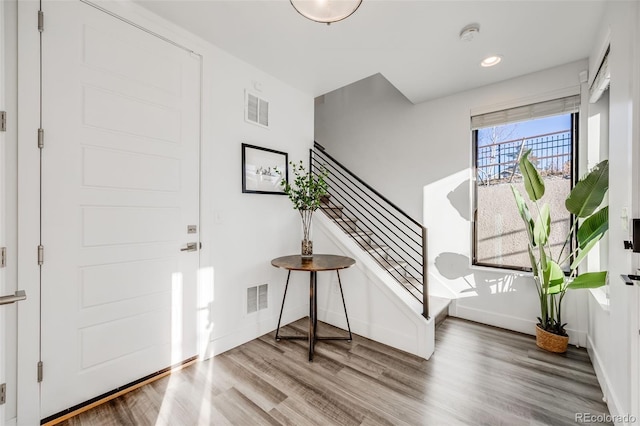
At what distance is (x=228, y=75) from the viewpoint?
249cm

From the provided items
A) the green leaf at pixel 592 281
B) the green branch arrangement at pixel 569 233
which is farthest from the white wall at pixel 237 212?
the green leaf at pixel 592 281

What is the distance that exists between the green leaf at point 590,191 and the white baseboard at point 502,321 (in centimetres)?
130

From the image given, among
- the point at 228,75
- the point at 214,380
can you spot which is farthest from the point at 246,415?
the point at 228,75

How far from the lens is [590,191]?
6.61 feet

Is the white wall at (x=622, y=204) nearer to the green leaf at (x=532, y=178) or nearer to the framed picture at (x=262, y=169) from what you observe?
the green leaf at (x=532, y=178)

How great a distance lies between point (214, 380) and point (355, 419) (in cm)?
109

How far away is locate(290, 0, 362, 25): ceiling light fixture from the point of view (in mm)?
1497

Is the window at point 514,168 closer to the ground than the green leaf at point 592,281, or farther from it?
farther from it

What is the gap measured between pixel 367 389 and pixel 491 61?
314 cm

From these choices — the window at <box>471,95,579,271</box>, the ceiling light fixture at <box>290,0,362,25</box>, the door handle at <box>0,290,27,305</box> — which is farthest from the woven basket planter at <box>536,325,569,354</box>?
the door handle at <box>0,290,27,305</box>

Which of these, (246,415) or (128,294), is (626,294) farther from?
(128,294)

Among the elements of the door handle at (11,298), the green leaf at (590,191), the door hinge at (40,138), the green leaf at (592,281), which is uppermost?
the door hinge at (40,138)

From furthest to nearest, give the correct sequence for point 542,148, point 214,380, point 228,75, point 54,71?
point 542,148
point 228,75
point 214,380
point 54,71

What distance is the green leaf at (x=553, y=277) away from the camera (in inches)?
88.7
